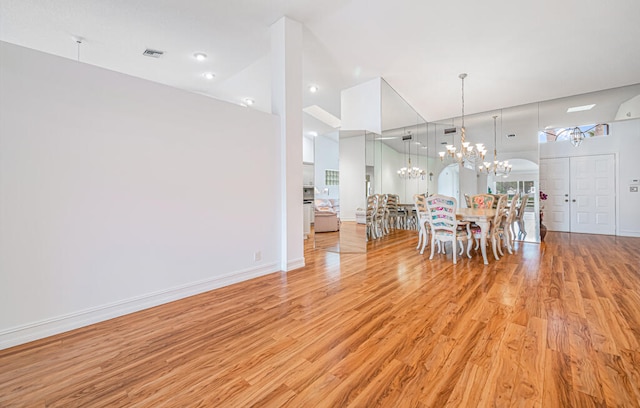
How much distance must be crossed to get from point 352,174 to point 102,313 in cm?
425

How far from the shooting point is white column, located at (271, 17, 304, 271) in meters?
3.54

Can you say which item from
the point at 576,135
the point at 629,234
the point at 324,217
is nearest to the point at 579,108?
the point at 576,135

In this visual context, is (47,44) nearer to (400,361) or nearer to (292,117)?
(292,117)

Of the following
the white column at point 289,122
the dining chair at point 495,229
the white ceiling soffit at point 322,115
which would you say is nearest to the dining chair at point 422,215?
the dining chair at point 495,229

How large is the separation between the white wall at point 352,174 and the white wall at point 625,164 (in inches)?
251

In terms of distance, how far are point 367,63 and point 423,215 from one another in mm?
3002

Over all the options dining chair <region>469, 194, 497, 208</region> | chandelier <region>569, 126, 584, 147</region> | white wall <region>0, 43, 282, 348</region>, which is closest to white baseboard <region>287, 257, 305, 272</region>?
white wall <region>0, 43, 282, 348</region>

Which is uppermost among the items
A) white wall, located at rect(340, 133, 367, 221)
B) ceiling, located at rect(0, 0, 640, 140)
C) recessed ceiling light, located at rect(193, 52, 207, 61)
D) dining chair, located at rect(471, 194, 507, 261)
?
recessed ceiling light, located at rect(193, 52, 207, 61)

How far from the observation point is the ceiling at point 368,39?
327 cm

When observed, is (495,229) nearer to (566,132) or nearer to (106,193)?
(566,132)

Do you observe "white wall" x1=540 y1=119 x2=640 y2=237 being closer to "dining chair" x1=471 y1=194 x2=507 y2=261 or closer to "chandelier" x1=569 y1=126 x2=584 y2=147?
"chandelier" x1=569 y1=126 x2=584 y2=147

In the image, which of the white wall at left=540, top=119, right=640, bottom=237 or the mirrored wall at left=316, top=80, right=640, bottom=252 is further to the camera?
the white wall at left=540, top=119, right=640, bottom=237

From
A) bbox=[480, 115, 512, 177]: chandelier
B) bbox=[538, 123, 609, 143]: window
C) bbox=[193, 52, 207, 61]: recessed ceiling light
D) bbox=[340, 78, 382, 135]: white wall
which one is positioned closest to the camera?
bbox=[193, 52, 207, 61]: recessed ceiling light

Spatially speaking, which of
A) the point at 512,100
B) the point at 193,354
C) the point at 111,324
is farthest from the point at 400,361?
the point at 512,100
